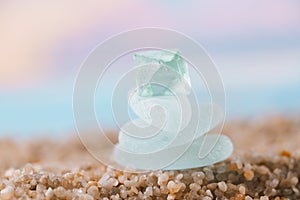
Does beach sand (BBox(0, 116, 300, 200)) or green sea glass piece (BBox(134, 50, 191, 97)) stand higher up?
green sea glass piece (BBox(134, 50, 191, 97))

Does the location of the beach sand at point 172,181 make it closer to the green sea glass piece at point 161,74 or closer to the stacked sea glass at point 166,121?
the stacked sea glass at point 166,121

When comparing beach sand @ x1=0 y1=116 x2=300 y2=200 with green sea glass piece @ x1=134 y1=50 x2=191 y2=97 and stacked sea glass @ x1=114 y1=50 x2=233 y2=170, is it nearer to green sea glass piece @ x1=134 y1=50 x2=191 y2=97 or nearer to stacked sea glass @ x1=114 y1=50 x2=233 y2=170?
stacked sea glass @ x1=114 y1=50 x2=233 y2=170

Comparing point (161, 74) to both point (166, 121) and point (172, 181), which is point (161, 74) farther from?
point (172, 181)

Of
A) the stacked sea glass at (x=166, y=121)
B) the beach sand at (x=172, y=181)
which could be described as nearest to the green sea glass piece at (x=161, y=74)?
the stacked sea glass at (x=166, y=121)

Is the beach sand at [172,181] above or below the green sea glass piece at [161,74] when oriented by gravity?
below

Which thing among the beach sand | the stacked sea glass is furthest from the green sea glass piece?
the beach sand

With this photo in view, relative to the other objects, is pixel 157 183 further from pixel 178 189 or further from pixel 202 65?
pixel 202 65

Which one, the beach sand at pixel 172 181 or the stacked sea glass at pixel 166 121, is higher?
the stacked sea glass at pixel 166 121

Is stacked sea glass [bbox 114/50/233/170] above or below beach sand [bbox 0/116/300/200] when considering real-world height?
above
